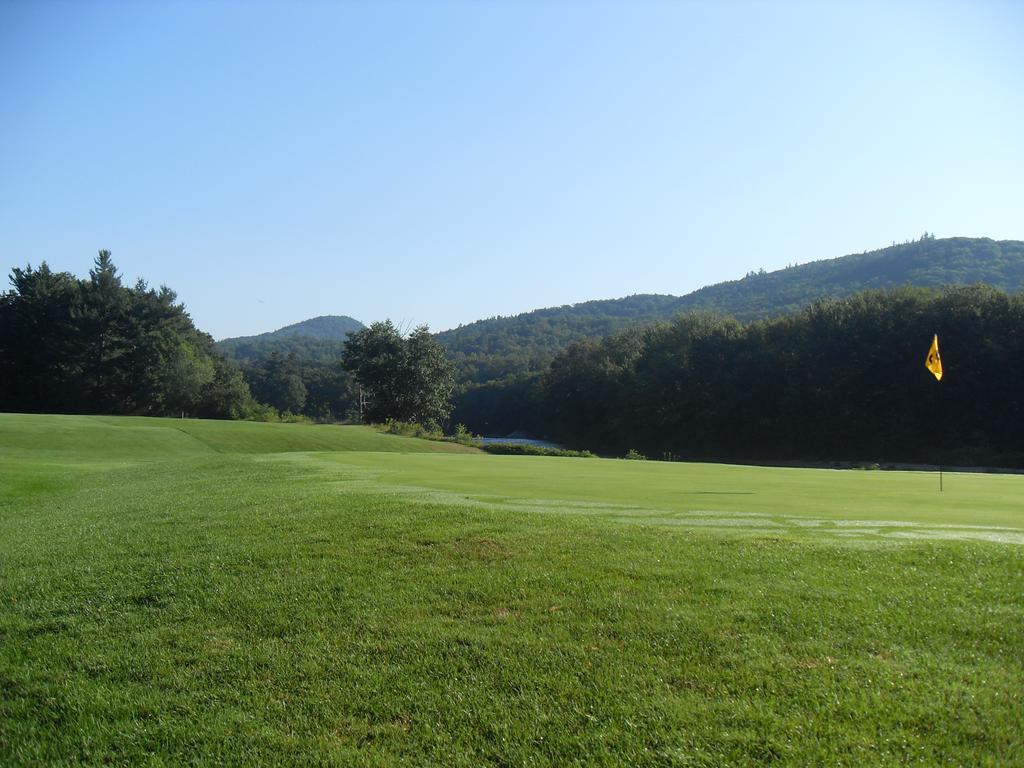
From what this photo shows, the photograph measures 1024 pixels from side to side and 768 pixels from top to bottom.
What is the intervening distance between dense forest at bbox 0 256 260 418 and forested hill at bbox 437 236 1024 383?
171 feet

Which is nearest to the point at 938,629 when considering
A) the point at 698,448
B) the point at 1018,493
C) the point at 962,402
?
the point at 1018,493

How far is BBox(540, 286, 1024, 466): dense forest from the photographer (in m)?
55.0

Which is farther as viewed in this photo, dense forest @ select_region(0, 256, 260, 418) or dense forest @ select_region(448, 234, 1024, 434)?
dense forest @ select_region(448, 234, 1024, 434)

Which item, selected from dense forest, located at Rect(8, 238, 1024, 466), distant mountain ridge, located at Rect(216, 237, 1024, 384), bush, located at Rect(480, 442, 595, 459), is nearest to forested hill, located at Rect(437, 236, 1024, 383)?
distant mountain ridge, located at Rect(216, 237, 1024, 384)

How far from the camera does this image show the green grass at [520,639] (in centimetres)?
436

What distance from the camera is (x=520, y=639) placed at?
560 cm

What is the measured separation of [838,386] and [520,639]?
63.0 metres

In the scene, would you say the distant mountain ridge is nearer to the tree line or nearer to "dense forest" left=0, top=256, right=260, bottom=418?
the tree line

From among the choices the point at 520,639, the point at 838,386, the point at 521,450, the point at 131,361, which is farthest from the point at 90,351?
the point at 520,639

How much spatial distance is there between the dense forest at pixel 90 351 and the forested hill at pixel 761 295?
171 feet

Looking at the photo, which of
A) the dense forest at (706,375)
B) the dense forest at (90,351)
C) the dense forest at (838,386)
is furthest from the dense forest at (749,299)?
the dense forest at (90,351)

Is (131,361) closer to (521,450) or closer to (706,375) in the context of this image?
(521,450)

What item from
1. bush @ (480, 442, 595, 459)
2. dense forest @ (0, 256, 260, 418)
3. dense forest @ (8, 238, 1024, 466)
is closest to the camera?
bush @ (480, 442, 595, 459)

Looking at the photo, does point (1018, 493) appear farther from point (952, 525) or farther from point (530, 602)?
point (530, 602)
